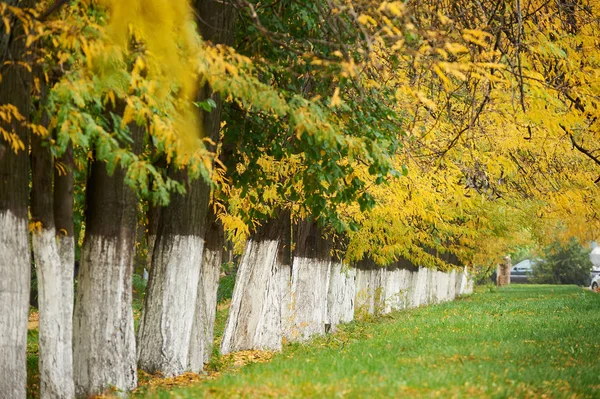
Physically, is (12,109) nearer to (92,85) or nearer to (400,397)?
(92,85)

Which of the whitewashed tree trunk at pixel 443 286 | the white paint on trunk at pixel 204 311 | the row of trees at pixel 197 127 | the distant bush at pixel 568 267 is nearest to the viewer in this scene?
the row of trees at pixel 197 127

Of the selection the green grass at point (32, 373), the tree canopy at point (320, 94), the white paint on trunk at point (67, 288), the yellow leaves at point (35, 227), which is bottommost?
the green grass at point (32, 373)

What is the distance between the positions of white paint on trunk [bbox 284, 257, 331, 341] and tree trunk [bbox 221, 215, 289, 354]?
8.43 ft

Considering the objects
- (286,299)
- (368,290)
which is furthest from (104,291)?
(368,290)

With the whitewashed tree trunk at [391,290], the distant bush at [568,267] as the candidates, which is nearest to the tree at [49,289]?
the whitewashed tree trunk at [391,290]

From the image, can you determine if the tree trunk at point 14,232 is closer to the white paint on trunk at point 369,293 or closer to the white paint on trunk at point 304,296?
the white paint on trunk at point 304,296

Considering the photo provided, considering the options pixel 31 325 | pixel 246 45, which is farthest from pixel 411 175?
pixel 31 325

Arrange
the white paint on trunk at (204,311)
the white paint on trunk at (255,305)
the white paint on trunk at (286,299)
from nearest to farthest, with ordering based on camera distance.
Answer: the white paint on trunk at (204,311)
the white paint on trunk at (255,305)
the white paint on trunk at (286,299)

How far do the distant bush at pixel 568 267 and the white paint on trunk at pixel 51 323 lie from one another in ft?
310

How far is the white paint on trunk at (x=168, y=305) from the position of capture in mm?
13828

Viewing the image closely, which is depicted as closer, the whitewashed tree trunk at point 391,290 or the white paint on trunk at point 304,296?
the white paint on trunk at point 304,296

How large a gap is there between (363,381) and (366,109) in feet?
15.7

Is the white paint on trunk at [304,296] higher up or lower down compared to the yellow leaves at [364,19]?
lower down

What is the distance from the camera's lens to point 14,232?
35.4 ft
